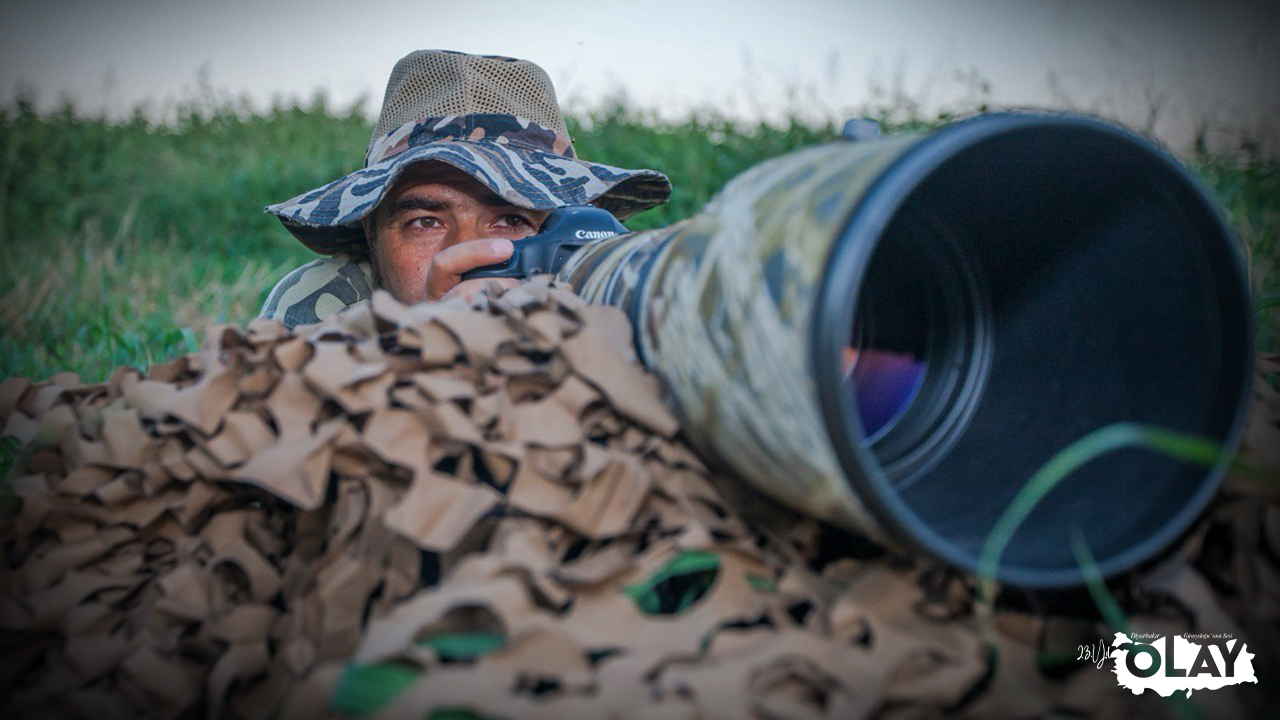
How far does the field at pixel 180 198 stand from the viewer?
287 centimetres

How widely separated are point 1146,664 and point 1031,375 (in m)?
0.36

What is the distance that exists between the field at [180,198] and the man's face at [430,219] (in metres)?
0.60

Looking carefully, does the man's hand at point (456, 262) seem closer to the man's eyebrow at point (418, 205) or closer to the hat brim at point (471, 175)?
the hat brim at point (471, 175)

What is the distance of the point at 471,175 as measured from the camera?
1915 millimetres

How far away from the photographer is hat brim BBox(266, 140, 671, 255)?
184cm

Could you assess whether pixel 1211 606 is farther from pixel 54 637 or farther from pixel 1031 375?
pixel 54 637

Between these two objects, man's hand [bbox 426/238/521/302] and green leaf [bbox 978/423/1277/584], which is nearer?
green leaf [bbox 978/423/1277/584]

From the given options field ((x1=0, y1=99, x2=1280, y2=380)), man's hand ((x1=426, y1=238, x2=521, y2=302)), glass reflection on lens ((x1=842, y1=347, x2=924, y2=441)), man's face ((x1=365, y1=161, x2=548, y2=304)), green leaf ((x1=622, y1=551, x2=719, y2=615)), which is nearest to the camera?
green leaf ((x1=622, y1=551, x2=719, y2=615))

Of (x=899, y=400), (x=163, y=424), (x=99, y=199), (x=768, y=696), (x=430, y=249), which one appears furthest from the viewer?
(x=99, y=199)

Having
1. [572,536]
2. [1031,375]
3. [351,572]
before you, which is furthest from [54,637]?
[1031,375]

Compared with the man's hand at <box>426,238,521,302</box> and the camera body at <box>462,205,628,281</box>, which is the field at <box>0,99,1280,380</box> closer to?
the man's hand at <box>426,238,521,302</box>

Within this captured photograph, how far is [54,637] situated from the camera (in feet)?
2.93

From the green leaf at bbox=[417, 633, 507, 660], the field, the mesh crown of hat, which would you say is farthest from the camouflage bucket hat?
the green leaf at bbox=[417, 633, 507, 660]

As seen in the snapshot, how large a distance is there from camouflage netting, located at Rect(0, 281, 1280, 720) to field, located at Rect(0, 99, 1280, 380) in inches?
56.3
